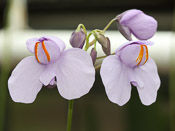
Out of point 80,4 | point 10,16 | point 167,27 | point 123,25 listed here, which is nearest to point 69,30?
point 80,4

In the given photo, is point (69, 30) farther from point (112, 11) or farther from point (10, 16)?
point (10, 16)

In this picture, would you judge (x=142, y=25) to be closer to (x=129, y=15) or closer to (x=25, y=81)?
(x=129, y=15)

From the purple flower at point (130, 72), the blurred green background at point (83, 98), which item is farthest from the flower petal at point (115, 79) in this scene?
the blurred green background at point (83, 98)

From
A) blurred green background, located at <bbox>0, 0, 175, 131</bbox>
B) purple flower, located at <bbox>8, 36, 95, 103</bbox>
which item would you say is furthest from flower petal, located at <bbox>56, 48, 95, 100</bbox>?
blurred green background, located at <bbox>0, 0, 175, 131</bbox>

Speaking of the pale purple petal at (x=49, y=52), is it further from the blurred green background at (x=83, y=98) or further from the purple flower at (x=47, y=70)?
the blurred green background at (x=83, y=98)

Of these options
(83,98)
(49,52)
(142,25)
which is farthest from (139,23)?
(83,98)
